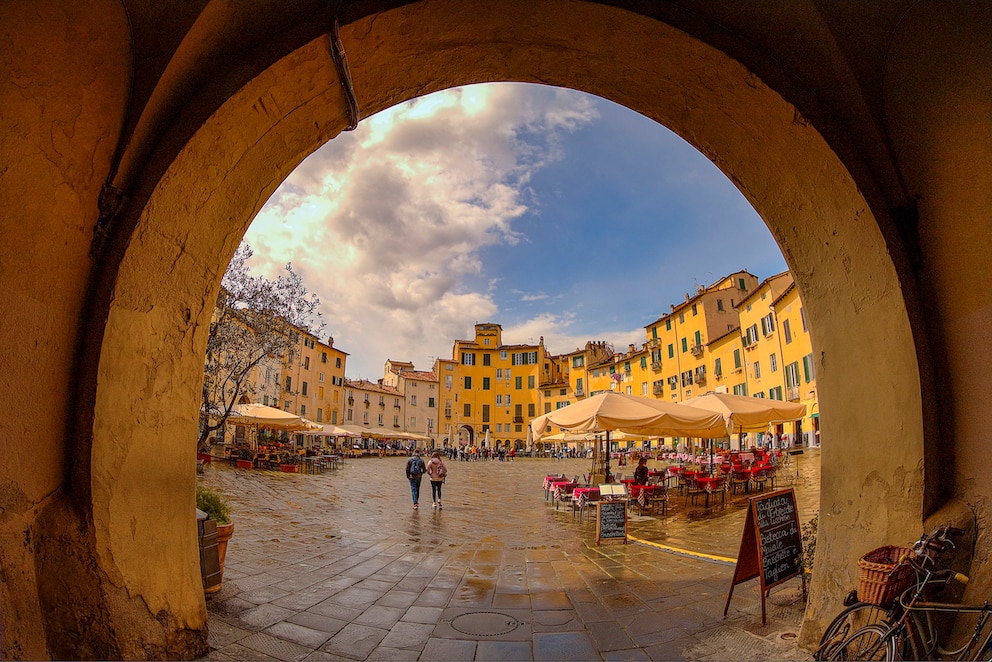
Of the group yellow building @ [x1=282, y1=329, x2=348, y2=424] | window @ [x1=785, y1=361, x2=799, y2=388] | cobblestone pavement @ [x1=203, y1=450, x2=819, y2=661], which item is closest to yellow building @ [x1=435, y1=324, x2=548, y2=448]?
yellow building @ [x1=282, y1=329, x2=348, y2=424]

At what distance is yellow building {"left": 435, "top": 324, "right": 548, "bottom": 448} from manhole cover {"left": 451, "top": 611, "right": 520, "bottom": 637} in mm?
57061

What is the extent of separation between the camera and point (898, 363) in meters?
2.95

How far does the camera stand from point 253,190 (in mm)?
3555

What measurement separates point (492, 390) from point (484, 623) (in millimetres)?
58939

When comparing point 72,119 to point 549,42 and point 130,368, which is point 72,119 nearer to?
point 130,368

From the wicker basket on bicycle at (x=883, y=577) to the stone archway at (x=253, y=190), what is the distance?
171 mm

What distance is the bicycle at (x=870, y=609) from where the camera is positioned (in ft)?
8.32

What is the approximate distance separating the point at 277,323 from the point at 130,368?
15.9 meters

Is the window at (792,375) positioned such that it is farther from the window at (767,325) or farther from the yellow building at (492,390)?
the yellow building at (492,390)

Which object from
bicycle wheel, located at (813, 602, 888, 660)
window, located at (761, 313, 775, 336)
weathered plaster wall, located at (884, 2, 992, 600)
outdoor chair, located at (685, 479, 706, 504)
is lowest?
outdoor chair, located at (685, 479, 706, 504)

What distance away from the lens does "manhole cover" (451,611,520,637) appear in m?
3.91

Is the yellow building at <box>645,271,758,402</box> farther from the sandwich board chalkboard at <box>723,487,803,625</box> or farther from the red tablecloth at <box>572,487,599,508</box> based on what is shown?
the sandwich board chalkboard at <box>723,487,803,625</box>

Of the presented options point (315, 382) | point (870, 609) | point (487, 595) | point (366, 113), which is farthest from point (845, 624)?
point (315, 382)

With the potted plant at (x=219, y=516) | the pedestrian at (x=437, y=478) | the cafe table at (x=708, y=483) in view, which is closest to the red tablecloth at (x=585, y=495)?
the cafe table at (x=708, y=483)
